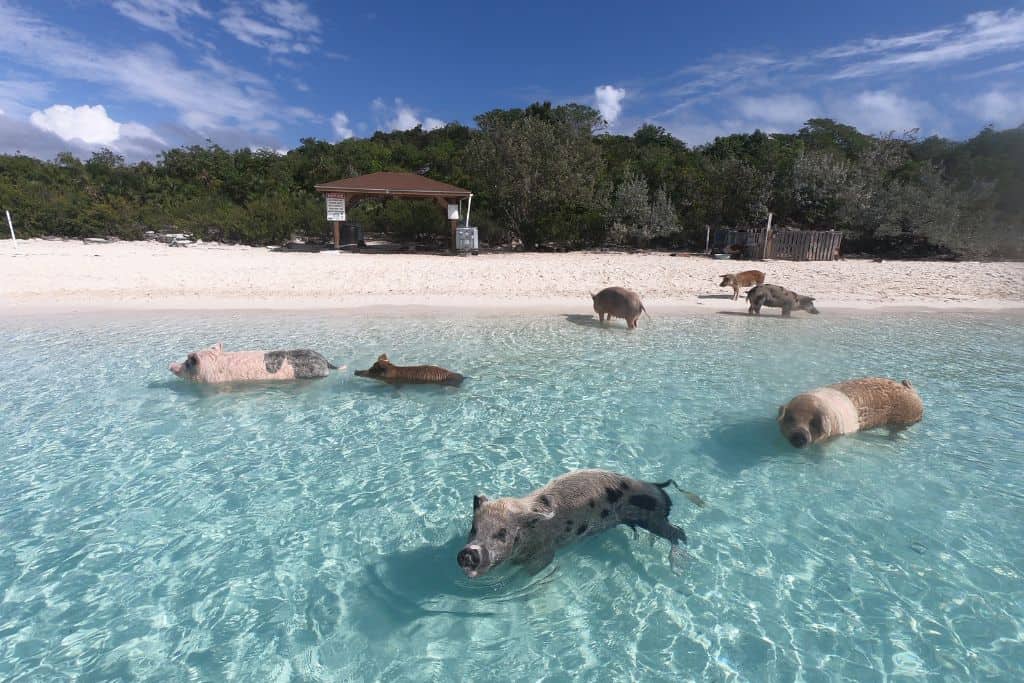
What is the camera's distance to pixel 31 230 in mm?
24719

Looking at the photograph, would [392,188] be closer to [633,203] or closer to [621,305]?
[633,203]

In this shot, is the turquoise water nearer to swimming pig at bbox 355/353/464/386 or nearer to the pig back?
swimming pig at bbox 355/353/464/386

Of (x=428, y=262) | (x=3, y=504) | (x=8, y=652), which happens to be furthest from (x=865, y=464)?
(x=428, y=262)

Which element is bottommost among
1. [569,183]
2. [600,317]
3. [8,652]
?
[8,652]

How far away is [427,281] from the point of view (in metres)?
17.1

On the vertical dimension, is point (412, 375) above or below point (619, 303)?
below

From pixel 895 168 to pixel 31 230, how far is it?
45.0 metres

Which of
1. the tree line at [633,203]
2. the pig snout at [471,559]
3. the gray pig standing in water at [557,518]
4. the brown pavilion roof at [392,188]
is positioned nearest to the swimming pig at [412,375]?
the gray pig standing in water at [557,518]

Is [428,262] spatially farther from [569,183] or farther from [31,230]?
[31,230]

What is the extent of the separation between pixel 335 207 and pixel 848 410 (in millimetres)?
22940

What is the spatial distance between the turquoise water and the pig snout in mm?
526

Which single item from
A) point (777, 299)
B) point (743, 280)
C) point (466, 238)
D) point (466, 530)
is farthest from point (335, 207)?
point (466, 530)

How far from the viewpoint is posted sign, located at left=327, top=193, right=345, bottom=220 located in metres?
23.8

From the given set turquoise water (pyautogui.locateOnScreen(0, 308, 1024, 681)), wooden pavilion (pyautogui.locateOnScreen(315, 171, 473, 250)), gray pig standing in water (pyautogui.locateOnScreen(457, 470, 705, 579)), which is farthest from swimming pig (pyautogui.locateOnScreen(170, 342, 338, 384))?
wooden pavilion (pyautogui.locateOnScreen(315, 171, 473, 250))
